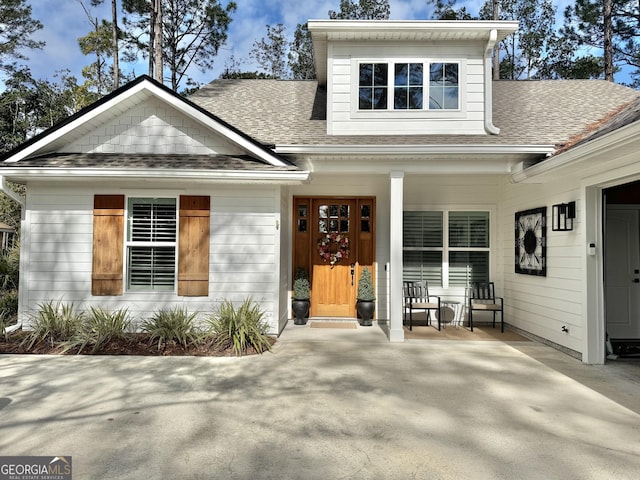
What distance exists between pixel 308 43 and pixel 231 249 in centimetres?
1681

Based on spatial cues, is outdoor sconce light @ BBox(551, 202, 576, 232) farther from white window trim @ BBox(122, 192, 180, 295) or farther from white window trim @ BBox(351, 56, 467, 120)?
white window trim @ BBox(122, 192, 180, 295)

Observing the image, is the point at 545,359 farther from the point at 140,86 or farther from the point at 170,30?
the point at 170,30

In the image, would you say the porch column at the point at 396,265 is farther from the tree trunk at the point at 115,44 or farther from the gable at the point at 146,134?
the tree trunk at the point at 115,44

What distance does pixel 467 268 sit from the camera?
7.60 meters

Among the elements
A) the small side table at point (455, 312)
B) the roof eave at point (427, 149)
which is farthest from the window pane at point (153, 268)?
the small side table at point (455, 312)

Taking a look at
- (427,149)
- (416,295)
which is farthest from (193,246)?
(416,295)

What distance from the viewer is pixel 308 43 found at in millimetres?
19656

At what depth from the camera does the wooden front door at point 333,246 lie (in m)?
7.54

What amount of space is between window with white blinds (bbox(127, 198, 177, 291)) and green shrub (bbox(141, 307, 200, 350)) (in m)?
0.67

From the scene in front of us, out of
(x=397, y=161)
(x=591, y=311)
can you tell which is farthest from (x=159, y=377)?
(x=591, y=311)

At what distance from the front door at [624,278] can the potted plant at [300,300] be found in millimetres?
4714

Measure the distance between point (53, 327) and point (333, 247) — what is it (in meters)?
4.56

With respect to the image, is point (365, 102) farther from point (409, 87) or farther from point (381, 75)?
point (409, 87)

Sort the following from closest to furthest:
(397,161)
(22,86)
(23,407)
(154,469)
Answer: (154,469) → (23,407) → (397,161) → (22,86)
